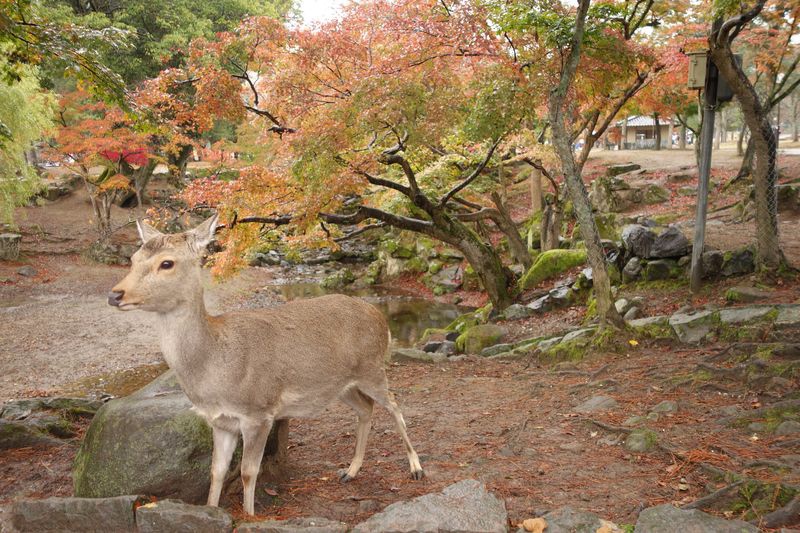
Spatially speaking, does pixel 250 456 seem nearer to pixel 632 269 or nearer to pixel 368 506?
pixel 368 506

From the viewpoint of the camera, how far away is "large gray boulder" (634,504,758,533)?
3.38 m

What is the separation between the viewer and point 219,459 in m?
4.23

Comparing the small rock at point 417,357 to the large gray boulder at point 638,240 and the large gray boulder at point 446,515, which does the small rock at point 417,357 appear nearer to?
the large gray boulder at point 638,240

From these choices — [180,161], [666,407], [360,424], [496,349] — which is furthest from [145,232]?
[180,161]

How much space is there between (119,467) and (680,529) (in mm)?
3777

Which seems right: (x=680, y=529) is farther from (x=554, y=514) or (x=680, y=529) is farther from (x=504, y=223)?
(x=504, y=223)

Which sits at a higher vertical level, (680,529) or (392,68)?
(392,68)

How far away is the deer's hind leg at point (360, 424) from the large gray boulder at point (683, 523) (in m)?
2.42

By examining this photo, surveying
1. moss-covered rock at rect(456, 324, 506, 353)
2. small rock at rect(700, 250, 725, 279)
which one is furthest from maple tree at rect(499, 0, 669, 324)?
moss-covered rock at rect(456, 324, 506, 353)

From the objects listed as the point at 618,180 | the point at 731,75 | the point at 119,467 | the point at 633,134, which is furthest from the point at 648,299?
the point at 633,134

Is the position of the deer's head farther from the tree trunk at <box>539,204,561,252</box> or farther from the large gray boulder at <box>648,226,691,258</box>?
the tree trunk at <box>539,204,561,252</box>

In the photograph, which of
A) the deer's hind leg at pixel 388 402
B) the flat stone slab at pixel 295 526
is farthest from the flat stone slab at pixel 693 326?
the flat stone slab at pixel 295 526

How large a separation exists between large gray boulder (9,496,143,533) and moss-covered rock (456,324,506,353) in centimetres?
882

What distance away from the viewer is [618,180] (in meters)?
24.4
